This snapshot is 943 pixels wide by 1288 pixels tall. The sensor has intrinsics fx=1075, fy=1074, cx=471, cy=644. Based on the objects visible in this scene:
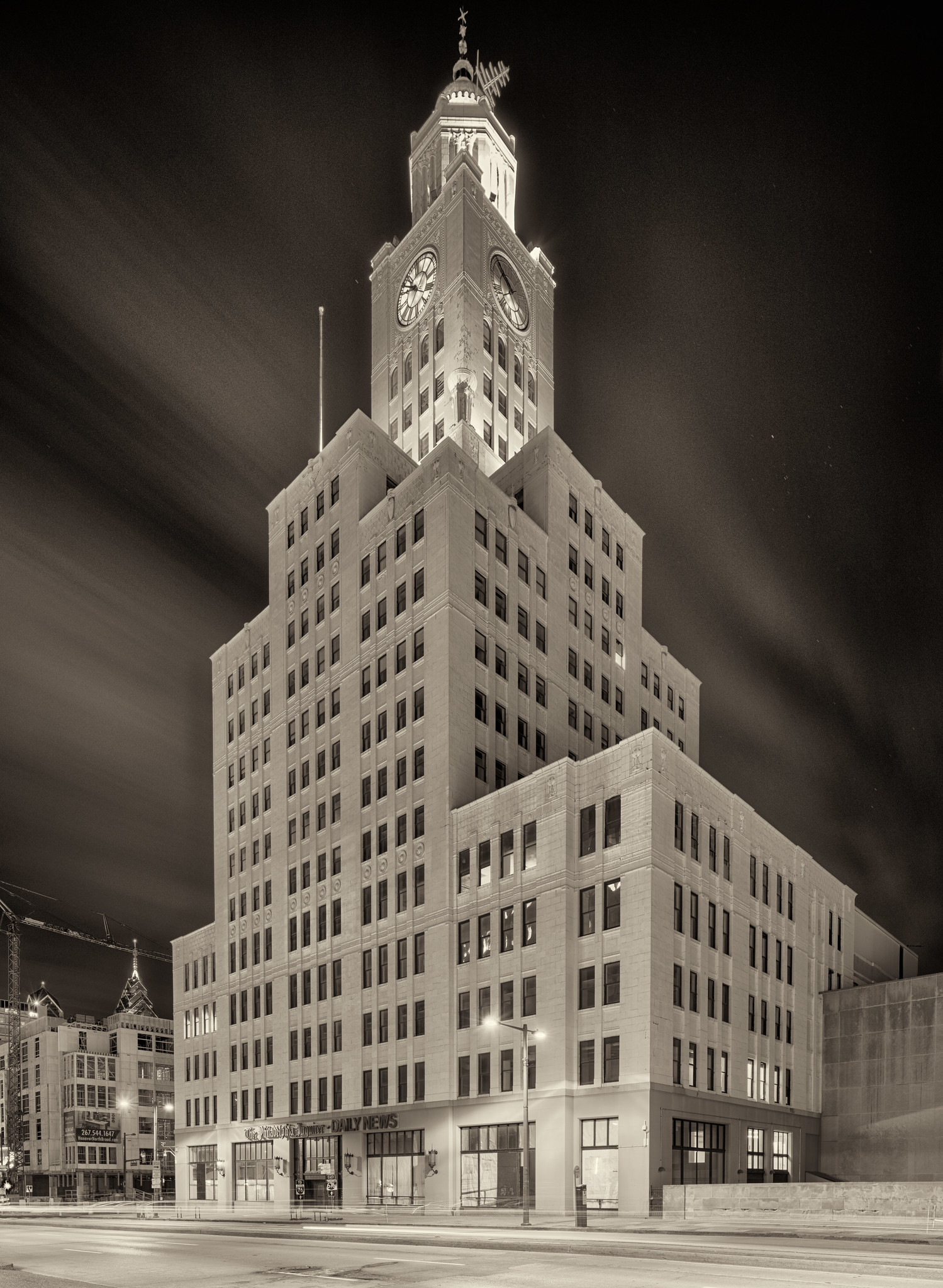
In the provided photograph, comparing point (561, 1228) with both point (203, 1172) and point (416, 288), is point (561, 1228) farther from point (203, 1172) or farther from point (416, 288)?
point (416, 288)

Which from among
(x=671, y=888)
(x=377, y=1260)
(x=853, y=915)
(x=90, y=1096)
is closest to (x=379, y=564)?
(x=671, y=888)

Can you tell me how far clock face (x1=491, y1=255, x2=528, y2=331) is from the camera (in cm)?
9875

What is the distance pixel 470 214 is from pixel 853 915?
67678mm

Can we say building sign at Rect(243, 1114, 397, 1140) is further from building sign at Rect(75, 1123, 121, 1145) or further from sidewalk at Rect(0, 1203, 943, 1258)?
building sign at Rect(75, 1123, 121, 1145)

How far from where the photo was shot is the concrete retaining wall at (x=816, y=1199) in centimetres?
3575

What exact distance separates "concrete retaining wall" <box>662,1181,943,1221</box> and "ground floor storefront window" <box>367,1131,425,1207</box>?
72.7 feet

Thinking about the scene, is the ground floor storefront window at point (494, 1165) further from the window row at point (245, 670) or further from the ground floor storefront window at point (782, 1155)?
the window row at point (245, 670)

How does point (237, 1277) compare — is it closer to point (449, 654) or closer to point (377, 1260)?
point (377, 1260)

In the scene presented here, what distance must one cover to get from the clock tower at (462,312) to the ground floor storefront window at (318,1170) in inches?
2064

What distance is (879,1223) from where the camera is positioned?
34625mm

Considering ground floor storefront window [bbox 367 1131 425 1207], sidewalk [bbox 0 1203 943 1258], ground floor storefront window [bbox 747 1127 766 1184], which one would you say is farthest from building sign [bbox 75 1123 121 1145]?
ground floor storefront window [bbox 747 1127 766 1184]

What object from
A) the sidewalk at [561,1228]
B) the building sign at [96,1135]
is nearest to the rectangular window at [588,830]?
the sidewalk at [561,1228]

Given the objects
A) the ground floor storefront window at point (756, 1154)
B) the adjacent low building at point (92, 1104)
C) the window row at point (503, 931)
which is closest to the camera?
the window row at point (503, 931)

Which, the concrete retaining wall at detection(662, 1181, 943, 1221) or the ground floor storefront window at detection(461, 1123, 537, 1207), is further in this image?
the ground floor storefront window at detection(461, 1123, 537, 1207)
